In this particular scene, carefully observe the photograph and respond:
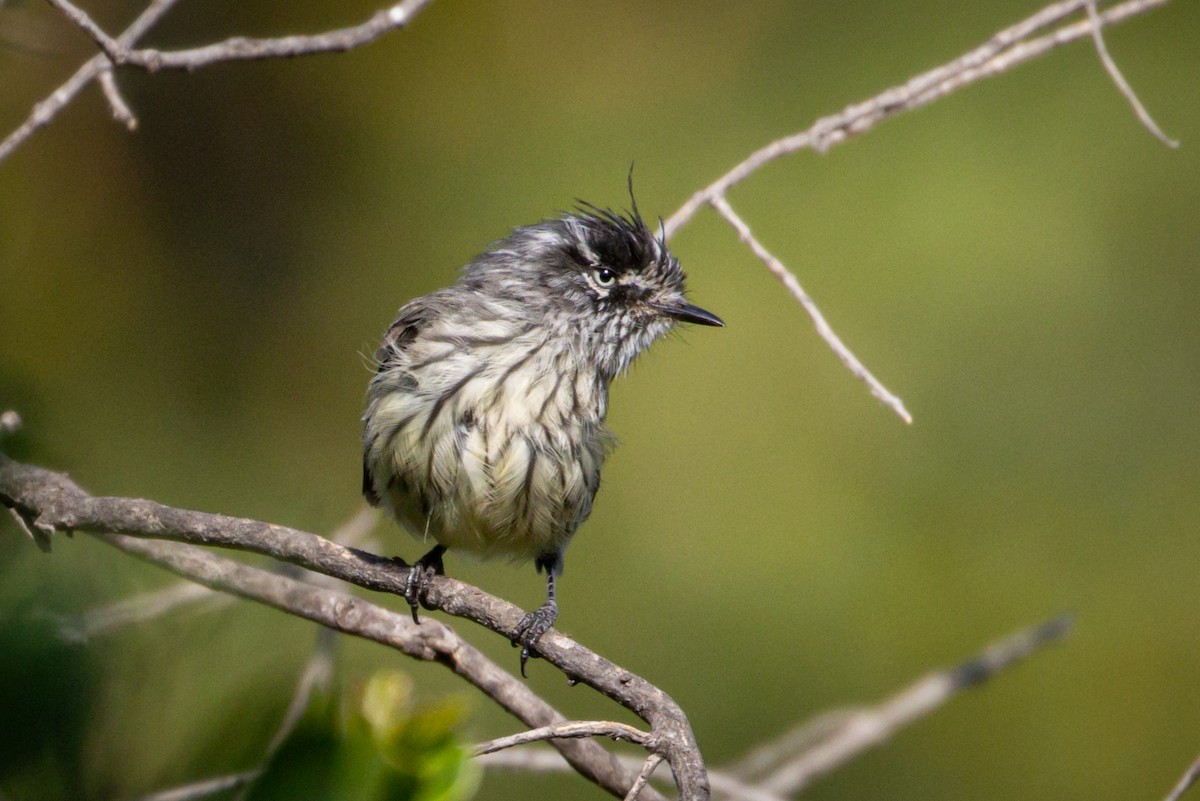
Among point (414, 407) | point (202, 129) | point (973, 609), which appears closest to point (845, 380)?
point (973, 609)

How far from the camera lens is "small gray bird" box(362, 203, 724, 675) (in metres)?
3.25

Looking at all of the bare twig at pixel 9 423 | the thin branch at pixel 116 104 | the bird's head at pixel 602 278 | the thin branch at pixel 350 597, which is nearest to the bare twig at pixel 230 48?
the thin branch at pixel 116 104

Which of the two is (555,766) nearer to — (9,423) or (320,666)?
(320,666)

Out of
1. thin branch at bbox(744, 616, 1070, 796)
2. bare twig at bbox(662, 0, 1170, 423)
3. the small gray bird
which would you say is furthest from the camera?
thin branch at bbox(744, 616, 1070, 796)

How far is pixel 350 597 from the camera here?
9.24ft

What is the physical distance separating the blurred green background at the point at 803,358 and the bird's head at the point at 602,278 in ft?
4.65

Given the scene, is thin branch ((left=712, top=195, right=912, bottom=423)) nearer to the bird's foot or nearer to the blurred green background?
the bird's foot

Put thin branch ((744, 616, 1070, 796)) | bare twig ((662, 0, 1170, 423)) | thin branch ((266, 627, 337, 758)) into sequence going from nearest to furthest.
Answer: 1. thin branch ((266, 627, 337, 758))
2. bare twig ((662, 0, 1170, 423))
3. thin branch ((744, 616, 1070, 796))

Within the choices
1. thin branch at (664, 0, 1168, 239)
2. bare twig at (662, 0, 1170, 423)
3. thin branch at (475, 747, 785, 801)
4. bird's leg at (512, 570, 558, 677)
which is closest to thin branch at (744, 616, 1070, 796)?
thin branch at (475, 747, 785, 801)

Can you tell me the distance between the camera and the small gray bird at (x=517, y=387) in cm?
325

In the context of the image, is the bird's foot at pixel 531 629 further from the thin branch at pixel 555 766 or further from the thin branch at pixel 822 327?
the thin branch at pixel 822 327

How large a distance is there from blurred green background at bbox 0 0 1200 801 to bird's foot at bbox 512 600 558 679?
1.86 metres

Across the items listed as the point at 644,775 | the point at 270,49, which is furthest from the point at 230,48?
the point at 644,775

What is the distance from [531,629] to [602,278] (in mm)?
1392
